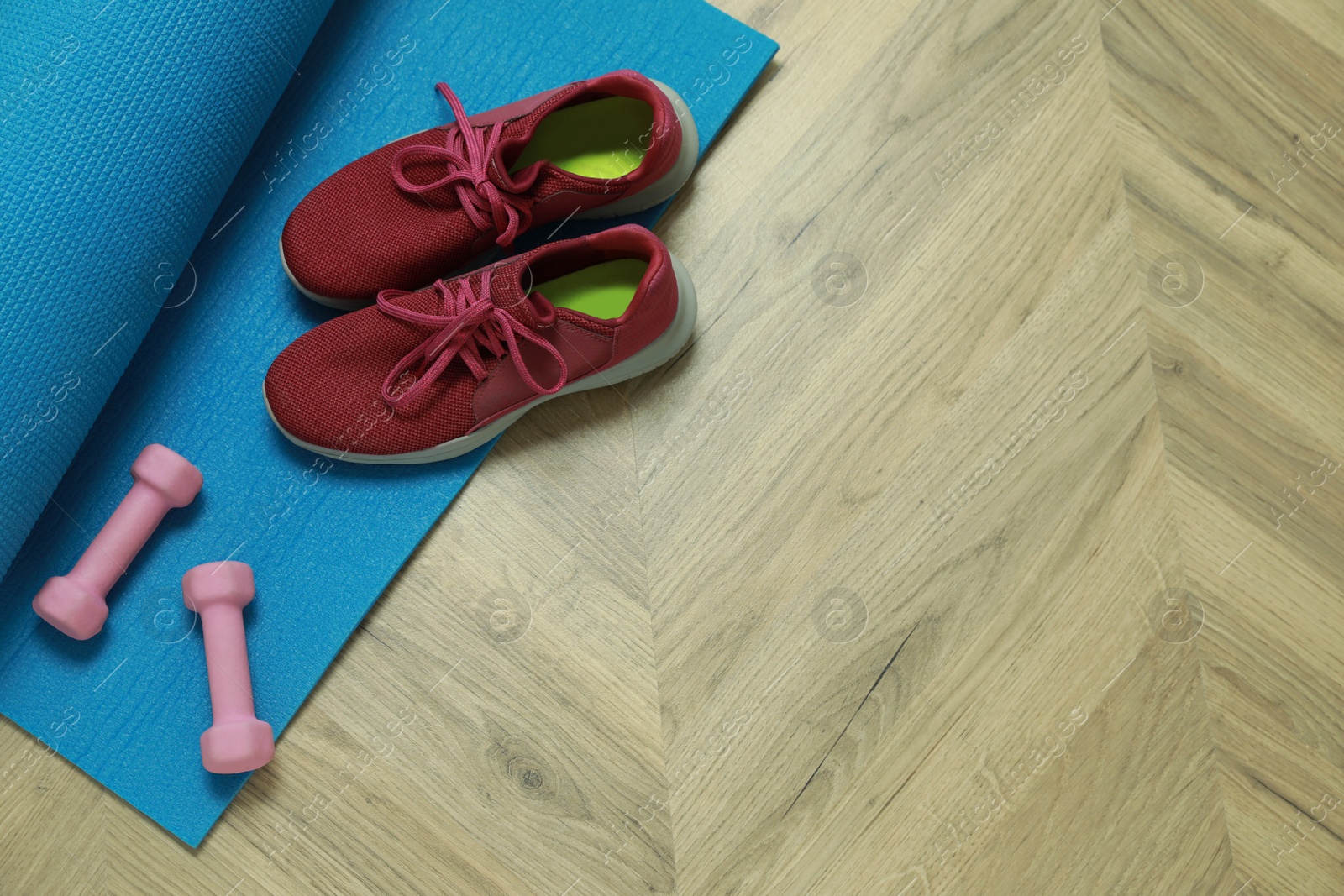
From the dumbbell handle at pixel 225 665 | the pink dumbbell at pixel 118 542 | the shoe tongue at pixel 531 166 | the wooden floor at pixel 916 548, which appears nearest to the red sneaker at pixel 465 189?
the shoe tongue at pixel 531 166

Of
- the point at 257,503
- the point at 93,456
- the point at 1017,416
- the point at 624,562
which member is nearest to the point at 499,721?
the point at 624,562

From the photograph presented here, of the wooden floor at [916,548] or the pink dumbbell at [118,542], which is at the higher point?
the wooden floor at [916,548]

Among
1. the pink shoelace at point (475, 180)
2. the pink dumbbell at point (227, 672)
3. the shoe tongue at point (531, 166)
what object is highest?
the shoe tongue at point (531, 166)

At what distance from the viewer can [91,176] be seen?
0.77 metres

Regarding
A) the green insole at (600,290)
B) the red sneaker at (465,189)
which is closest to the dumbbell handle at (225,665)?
the red sneaker at (465,189)

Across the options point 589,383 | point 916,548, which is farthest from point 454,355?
point 916,548

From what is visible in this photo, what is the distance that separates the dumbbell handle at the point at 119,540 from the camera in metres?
0.84

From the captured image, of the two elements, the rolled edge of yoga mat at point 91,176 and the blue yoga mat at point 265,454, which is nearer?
the rolled edge of yoga mat at point 91,176

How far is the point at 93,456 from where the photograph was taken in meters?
0.89

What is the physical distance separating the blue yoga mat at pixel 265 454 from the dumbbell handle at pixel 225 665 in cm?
4

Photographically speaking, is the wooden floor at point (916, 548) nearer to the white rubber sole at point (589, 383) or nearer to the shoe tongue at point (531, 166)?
the white rubber sole at point (589, 383)

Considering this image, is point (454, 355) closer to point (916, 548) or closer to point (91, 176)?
point (91, 176)

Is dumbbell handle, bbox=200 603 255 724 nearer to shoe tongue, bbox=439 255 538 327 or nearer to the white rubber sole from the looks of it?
the white rubber sole

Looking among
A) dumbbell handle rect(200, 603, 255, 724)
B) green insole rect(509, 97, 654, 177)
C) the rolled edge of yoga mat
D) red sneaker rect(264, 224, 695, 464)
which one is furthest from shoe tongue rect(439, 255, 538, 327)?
dumbbell handle rect(200, 603, 255, 724)
